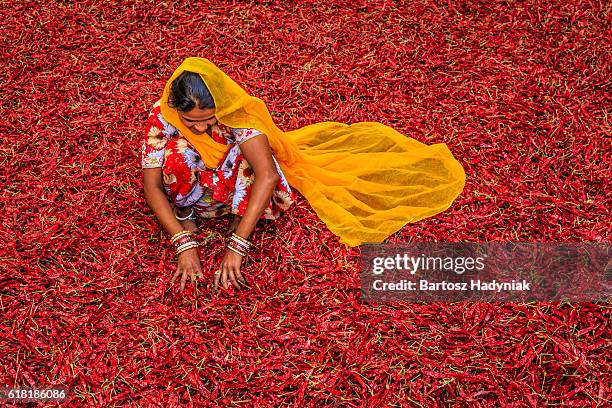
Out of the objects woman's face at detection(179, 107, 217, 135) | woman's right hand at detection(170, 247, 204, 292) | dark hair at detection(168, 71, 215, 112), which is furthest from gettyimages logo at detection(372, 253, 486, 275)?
dark hair at detection(168, 71, 215, 112)

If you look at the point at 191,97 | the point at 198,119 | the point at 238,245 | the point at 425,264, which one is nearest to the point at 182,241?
the point at 238,245

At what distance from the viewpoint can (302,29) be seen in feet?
18.4

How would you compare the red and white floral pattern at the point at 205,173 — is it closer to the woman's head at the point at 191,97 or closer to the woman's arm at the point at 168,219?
the woman's arm at the point at 168,219

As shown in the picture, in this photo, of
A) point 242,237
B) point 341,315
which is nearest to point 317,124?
point 242,237

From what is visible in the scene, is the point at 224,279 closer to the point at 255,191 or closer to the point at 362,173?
the point at 255,191

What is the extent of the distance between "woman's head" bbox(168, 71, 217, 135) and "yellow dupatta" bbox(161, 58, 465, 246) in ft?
0.95

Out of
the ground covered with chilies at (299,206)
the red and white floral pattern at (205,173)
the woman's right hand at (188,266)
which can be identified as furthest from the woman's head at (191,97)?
the ground covered with chilies at (299,206)

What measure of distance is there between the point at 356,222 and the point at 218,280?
0.96 meters

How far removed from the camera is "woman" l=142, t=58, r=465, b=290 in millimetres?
3150

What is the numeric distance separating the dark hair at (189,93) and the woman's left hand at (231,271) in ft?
3.04

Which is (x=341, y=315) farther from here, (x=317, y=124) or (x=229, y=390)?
(x=317, y=124)

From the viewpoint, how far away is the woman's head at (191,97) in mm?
2955

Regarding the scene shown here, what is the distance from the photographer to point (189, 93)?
9.68 feet

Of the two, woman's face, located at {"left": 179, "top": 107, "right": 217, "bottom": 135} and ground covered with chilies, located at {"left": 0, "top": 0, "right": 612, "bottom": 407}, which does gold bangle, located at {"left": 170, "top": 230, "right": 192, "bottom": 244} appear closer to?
ground covered with chilies, located at {"left": 0, "top": 0, "right": 612, "bottom": 407}
